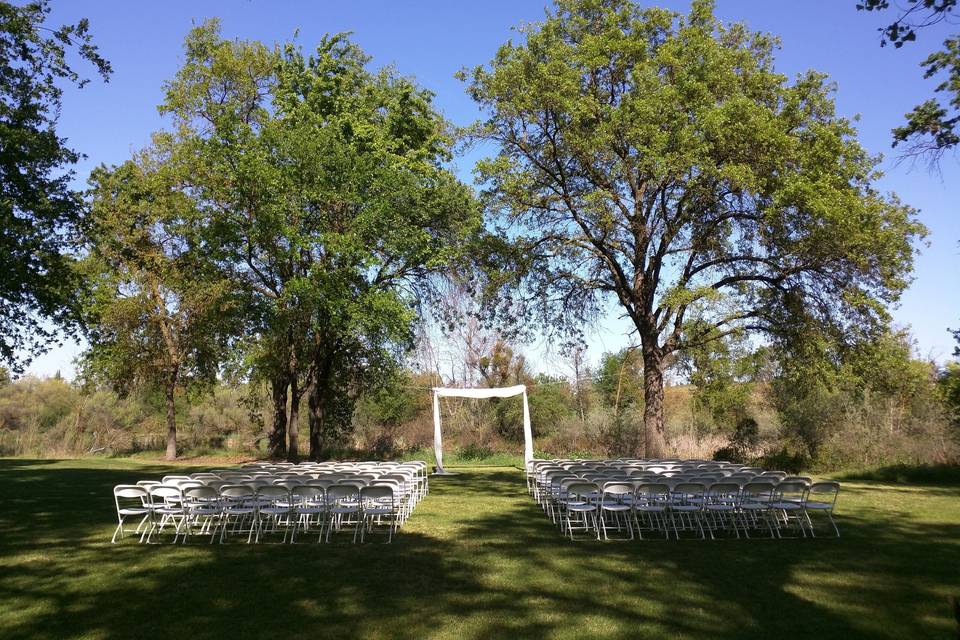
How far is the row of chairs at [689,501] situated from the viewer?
8516 mm

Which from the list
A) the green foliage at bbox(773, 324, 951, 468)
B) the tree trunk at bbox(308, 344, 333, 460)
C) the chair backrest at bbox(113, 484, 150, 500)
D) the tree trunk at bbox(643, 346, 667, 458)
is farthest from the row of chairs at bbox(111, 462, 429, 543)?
the green foliage at bbox(773, 324, 951, 468)

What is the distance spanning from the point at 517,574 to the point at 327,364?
51.6 feet

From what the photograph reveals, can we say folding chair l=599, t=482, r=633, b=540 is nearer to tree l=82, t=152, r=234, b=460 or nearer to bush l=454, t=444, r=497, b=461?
bush l=454, t=444, r=497, b=461

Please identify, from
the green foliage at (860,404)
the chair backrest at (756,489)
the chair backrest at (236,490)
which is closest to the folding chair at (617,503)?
the chair backrest at (756,489)

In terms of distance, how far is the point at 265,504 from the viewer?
932 centimetres

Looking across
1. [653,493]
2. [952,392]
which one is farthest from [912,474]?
[653,493]

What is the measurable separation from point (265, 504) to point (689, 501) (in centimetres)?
607

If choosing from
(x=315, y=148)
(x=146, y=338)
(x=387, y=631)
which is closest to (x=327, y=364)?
(x=315, y=148)

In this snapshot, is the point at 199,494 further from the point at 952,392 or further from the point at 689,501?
the point at 952,392

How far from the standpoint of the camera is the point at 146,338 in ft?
84.4

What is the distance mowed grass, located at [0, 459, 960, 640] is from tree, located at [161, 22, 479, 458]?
9939 millimetres

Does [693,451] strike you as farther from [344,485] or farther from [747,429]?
[344,485]

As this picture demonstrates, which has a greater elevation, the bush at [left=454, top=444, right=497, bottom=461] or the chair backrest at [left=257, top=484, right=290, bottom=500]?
the chair backrest at [left=257, top=484, right=290, bottom=500]

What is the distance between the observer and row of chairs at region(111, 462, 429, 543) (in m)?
8.15
